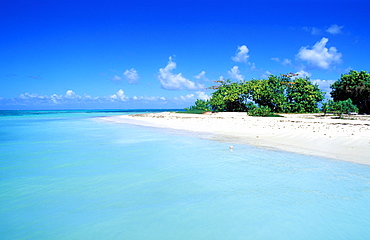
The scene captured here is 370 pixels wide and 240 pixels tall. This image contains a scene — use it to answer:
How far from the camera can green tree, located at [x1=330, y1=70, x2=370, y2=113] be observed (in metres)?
23.0

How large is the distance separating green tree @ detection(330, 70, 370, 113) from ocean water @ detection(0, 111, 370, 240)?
73.1 ft

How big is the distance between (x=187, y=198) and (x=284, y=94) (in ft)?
97.4

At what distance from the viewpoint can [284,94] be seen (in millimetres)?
30250

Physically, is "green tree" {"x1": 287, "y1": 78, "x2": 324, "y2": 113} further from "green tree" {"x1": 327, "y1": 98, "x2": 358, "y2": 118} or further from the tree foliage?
"green tree" {"x1": 327, "y1": 98, "x2": 358, "y2": 118}

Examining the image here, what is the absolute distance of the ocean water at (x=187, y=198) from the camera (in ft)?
9.56

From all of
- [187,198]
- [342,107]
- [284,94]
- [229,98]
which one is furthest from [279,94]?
[187,198]

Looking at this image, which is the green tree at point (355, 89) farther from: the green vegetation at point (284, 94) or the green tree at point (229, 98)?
the green tree at point (229, 98)

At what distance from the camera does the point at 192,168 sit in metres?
5.54

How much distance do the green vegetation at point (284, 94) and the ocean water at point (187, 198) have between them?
65.5ft

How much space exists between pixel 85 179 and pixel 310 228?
4.08m

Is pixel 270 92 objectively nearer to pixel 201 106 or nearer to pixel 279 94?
pixel 279 94

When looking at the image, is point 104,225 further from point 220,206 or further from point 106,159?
point 106,159

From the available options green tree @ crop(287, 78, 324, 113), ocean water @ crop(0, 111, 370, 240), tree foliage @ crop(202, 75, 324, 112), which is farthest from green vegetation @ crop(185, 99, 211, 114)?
ocean water @ crop(0, 111, 370, 240)

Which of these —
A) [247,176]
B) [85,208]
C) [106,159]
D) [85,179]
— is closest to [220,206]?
[247,176]
